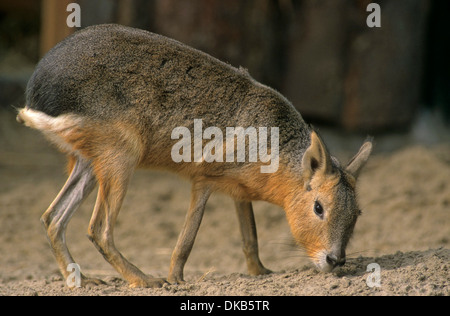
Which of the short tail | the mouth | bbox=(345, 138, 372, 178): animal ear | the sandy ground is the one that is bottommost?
the sandy ground

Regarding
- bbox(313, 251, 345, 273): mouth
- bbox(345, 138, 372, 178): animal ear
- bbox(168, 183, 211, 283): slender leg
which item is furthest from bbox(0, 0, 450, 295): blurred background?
bbox(313, 251, 345, 273): mouth

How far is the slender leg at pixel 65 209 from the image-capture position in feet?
17.3

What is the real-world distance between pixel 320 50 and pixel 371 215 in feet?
9.68

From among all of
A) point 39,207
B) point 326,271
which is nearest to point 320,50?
point 39,207

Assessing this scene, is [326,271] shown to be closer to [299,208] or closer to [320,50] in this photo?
[299,208]

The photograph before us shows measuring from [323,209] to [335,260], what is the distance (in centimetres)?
42

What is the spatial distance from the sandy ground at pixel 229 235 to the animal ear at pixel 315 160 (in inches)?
24.6

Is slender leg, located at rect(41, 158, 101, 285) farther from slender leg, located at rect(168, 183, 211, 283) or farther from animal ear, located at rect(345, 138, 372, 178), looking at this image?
animal ear, located at rect(345, 138, 372, 178)

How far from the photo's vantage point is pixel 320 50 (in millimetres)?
9727

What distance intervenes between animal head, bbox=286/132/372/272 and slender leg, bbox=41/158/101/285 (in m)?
1.72

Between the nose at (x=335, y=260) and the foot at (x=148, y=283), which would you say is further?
the foot at (x=148, y=283)

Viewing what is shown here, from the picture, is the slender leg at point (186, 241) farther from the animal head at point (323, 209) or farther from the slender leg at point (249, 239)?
the animal head at point (323, 209)

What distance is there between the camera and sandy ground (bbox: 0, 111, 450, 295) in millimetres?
4801

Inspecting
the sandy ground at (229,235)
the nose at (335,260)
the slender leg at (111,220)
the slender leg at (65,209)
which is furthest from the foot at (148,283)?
the nose at (335,260)
